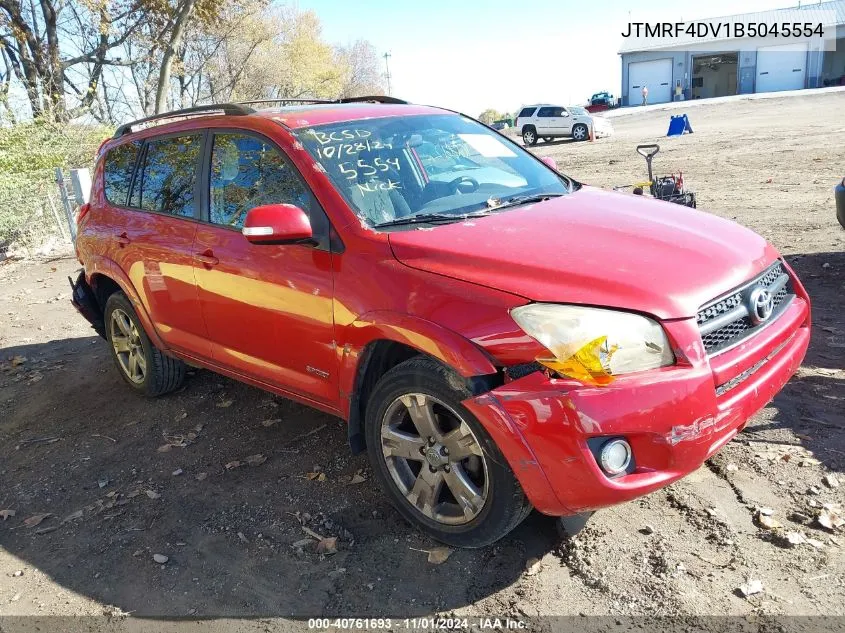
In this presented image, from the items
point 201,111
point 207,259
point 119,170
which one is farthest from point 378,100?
point 119,170

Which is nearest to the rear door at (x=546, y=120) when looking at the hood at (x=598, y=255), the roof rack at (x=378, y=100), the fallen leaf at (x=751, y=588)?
the roof rack at (x=378, y=100)

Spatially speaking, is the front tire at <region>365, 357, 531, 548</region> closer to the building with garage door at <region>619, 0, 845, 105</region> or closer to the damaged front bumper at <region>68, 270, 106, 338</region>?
the damaged front bumper at <region>68, 270, 106, 338</region>

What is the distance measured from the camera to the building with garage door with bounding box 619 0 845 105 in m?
52.5

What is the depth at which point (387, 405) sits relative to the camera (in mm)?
2965

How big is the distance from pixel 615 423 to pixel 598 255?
0.75 m

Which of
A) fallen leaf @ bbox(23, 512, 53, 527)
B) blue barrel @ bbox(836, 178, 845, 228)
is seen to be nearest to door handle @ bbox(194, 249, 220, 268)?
fallen leaf @ bbox(23, 512, 53, 527)

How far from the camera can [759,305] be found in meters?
2.81

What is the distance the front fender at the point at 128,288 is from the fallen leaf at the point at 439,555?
2.54 metres

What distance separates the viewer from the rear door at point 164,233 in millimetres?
4062

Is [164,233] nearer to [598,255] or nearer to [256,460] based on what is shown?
[256,460]

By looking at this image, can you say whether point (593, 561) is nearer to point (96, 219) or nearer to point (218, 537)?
point (218, 537)

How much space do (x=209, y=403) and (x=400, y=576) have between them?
8.39 ft

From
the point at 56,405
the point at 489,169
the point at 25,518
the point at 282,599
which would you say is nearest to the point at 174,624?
the point at 282,599

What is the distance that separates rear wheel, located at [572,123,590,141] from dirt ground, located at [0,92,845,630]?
24832 millimetres
